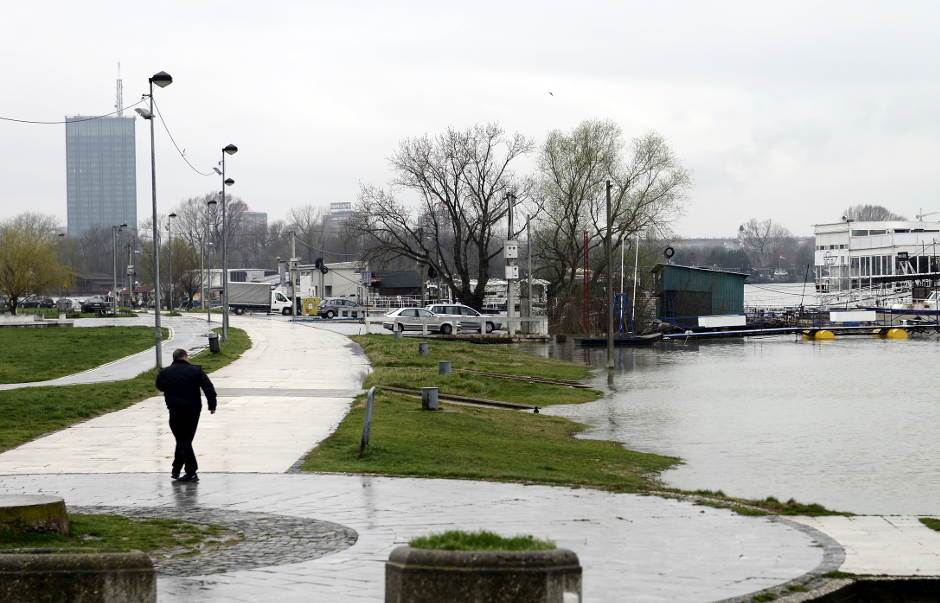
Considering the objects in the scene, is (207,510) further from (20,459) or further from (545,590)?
(545,590)

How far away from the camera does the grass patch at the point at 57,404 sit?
68.8 ft

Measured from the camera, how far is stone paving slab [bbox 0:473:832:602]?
9023mm

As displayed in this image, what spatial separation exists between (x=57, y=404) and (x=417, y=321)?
4076 cm

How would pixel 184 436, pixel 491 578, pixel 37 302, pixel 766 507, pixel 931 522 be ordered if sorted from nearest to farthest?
pixel 491 578
pixel 931 522
pixel 766 507
pixel 184 436
pixel 37 302

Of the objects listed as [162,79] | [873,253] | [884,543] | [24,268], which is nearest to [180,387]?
[884,543]

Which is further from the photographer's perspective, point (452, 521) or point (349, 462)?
point (349, 462)

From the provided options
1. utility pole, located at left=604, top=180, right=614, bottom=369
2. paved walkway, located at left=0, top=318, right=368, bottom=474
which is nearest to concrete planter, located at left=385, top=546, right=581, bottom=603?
paved walkway, located at left=0, top=318, right=368, bottom=474

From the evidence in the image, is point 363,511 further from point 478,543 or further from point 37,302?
point 37,302

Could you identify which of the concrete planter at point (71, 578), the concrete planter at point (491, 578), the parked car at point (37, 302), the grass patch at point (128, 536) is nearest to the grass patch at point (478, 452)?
the grass patch at point (128, 536)

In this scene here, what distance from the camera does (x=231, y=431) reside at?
20688 millimetres

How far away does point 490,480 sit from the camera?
15.3m

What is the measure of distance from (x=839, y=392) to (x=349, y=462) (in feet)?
85.7

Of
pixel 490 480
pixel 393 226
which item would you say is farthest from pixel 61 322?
pixel 490 480

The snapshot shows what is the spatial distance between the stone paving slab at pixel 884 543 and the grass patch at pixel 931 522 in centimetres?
6
